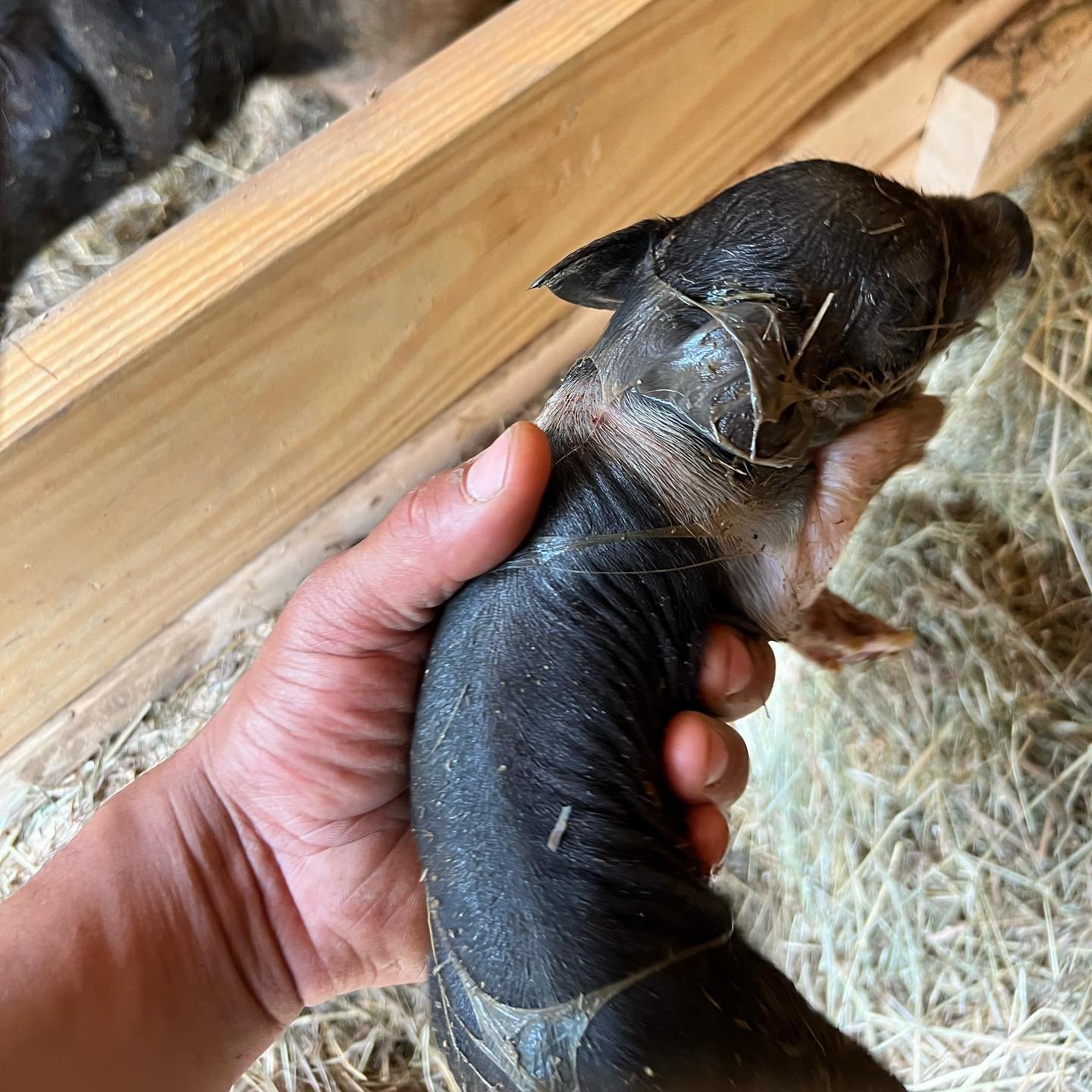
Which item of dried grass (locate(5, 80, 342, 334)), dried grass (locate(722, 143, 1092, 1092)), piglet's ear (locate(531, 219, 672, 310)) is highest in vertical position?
dried grass (locate(5, 80, 342, 334))

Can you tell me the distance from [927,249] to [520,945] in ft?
3.87

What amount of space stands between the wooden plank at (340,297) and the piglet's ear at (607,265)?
1.01 feet

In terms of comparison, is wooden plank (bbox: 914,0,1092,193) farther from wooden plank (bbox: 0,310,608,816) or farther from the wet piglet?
wooden plank (bbox: 0,310,608,816)

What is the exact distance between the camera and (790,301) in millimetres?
1401

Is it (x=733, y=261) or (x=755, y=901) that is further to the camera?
(x=755, y=901)

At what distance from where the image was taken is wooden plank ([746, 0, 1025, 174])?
222 cm

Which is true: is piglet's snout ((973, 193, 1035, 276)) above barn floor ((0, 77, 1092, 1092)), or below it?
above

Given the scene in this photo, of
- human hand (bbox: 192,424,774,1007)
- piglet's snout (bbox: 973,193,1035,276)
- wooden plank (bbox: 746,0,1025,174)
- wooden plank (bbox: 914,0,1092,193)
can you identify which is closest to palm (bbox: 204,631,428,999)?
human hand (bbox: 192,424,774,1007)

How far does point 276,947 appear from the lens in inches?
72.5

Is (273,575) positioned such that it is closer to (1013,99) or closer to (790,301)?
(790,301)

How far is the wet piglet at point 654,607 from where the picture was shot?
124cm

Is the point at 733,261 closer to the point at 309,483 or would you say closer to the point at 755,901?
the point at 309,483

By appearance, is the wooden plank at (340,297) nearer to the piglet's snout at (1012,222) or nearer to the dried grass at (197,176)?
the piglet's snout at (1012,222)

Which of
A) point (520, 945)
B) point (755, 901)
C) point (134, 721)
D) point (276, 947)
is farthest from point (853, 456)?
point (134, 721)
